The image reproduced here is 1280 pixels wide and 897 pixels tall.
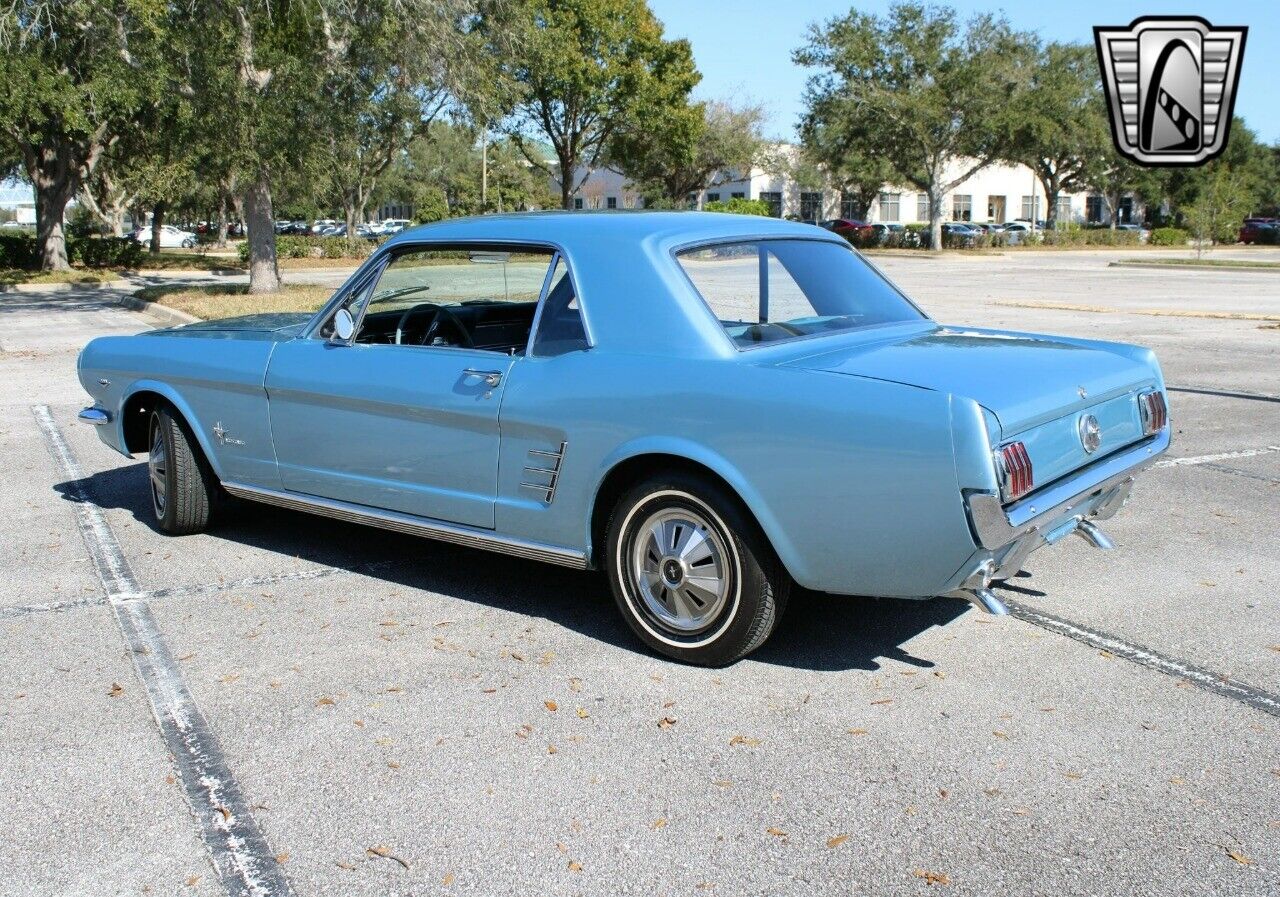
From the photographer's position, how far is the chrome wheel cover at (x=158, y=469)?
6312mm

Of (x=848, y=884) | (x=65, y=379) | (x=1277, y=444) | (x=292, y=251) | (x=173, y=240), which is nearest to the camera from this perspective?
(x=848, y=884)

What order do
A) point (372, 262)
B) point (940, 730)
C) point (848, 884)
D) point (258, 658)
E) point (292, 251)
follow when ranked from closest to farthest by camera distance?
point (848, 884) < point (940, 730) < point (258, 658) < point (372, 262) < point (292, 251)

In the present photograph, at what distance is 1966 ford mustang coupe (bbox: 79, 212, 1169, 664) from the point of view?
156 inches

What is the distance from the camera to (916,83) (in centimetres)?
5572

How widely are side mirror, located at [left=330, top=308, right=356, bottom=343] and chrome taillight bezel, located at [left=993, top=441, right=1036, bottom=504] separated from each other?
2852mm

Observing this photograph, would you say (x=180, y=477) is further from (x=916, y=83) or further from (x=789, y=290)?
(x=916, y=83)

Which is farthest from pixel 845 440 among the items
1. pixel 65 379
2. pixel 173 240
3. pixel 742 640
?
pixel 173 240

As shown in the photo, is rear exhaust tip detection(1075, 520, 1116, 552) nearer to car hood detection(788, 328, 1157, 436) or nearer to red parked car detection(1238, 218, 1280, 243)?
car hood detection(788, 328, 1157, 436)

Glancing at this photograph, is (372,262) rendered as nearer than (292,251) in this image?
Yes

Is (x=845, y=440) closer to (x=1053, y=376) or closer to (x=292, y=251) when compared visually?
(x=1053, y=376)

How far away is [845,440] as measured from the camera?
3.96m

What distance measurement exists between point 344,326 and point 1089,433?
10.0 feet

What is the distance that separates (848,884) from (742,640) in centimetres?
136

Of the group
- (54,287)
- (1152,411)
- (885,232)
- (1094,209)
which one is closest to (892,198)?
(1094,209)
